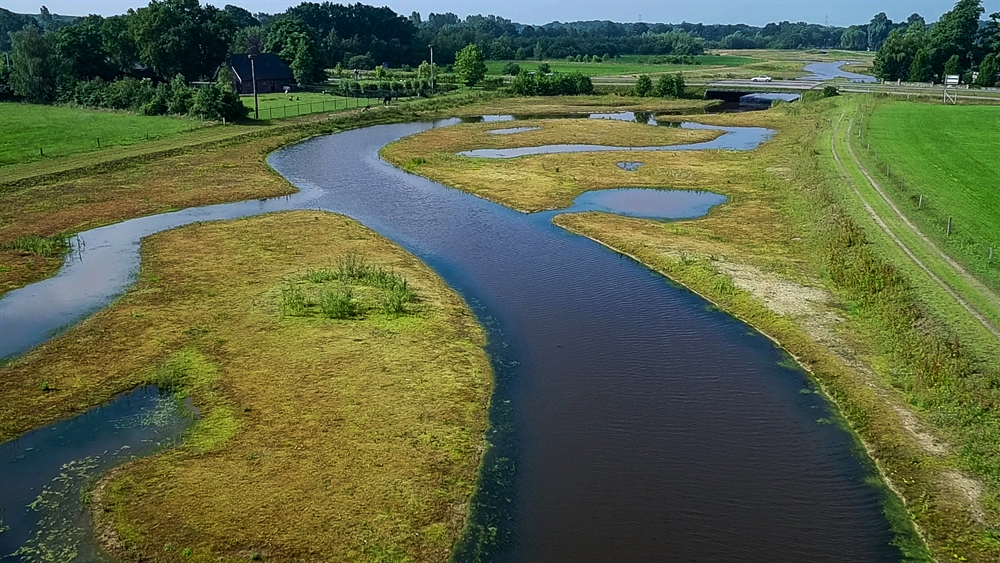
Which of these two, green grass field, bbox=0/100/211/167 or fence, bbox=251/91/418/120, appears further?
fence, bbox=251/91/418/120

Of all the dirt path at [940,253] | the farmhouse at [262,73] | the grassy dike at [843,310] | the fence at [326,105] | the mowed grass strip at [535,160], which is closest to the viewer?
the grassy dike at [843,310]

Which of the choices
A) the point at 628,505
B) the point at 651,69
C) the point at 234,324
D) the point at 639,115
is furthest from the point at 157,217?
the point at 651,69

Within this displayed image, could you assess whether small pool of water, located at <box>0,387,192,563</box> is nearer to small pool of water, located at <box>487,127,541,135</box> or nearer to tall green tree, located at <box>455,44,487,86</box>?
small pool of water, located at <box>487,127,541,135</box>

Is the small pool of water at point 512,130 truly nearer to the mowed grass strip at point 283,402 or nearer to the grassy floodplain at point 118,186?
the grassy floodplain at point 118,186

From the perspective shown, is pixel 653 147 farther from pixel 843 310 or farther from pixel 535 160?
pixel 843 310

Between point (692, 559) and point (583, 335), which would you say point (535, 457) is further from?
point (583, 335)

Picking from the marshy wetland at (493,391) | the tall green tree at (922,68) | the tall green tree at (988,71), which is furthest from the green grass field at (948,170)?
the tall green tree at (922,68)

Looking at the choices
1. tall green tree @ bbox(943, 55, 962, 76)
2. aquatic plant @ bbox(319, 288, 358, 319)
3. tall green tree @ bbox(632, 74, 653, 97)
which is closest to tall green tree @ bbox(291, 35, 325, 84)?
tall green tree @ bbox(632, 74, 653, 97)
